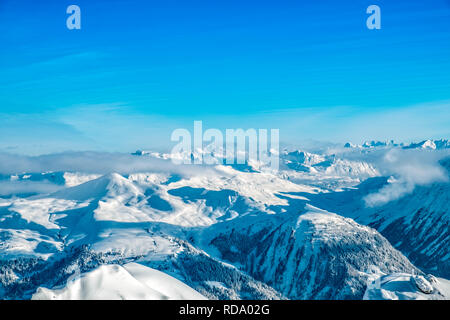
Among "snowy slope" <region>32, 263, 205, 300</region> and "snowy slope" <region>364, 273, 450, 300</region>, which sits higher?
"snowy slope" <region>32, 263, 205, 300</region>

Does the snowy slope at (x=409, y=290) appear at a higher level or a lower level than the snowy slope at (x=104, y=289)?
lower

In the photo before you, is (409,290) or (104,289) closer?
(104,289)

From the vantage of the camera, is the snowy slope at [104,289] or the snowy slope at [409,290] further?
the snowy slope at [409,290]

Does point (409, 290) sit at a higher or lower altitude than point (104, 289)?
lower
